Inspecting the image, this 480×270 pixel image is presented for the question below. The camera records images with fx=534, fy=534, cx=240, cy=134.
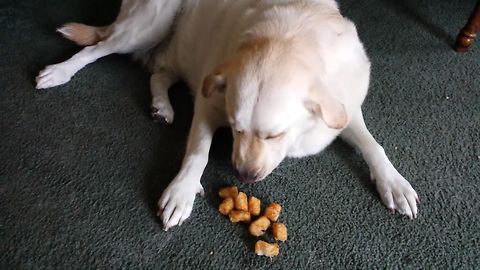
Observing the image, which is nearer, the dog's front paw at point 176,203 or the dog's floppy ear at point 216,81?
the dog's floppy ear at point 216,81

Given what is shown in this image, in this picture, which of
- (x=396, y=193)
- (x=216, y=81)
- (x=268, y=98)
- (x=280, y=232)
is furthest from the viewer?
(x=396, y=193)

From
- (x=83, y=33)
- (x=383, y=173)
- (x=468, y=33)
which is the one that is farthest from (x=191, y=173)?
(x=468, y=33)

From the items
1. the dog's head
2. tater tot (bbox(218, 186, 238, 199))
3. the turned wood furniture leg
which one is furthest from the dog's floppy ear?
the turned wood furniture leg

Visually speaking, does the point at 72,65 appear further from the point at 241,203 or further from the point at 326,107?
the point at 326,107

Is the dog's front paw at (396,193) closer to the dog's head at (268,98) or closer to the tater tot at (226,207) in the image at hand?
the dog's head at (268,98)

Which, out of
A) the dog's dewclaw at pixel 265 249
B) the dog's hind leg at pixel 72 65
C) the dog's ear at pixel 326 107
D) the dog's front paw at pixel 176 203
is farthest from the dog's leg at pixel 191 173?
the dog's hind leg at pixel 72 65

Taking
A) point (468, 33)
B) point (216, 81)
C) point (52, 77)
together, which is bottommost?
point (52, 77)

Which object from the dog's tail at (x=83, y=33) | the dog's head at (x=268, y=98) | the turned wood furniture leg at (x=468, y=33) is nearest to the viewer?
the dog's head at (x=268, y=98)
